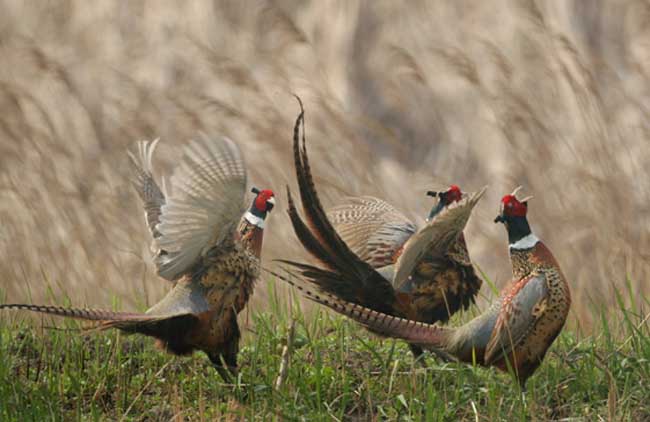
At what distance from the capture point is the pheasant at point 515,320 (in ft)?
9.45

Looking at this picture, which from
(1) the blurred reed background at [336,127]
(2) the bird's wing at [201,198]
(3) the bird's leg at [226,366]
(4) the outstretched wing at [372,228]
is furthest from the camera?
(1) the blurred reed background at [336,127]

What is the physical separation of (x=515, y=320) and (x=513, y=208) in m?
0.26

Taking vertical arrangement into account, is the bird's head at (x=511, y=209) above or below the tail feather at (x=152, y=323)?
above

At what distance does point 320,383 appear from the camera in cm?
310

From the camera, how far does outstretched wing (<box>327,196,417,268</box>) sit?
3570 millimetres

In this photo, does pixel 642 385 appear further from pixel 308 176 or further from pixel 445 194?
pixel 308 176

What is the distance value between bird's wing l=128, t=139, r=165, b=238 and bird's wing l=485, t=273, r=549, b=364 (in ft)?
3.19

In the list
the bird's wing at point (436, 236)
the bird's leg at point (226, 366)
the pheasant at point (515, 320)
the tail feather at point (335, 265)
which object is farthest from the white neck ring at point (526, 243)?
the bird's leg at point (226, 366)

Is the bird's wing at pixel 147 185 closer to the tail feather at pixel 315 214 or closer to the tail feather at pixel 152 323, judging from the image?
the tail feather at pixel 152 323

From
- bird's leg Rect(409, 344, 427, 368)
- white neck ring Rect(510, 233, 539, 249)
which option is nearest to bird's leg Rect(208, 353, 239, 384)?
bird's leg Rect(409, 344, 427, 368)

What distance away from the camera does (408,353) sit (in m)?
3.62

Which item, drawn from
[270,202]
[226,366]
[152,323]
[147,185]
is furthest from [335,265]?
[147,185]

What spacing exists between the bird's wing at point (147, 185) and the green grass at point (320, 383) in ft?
1.28

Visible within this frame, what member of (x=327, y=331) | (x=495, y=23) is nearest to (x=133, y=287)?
(x=327, y=331)
